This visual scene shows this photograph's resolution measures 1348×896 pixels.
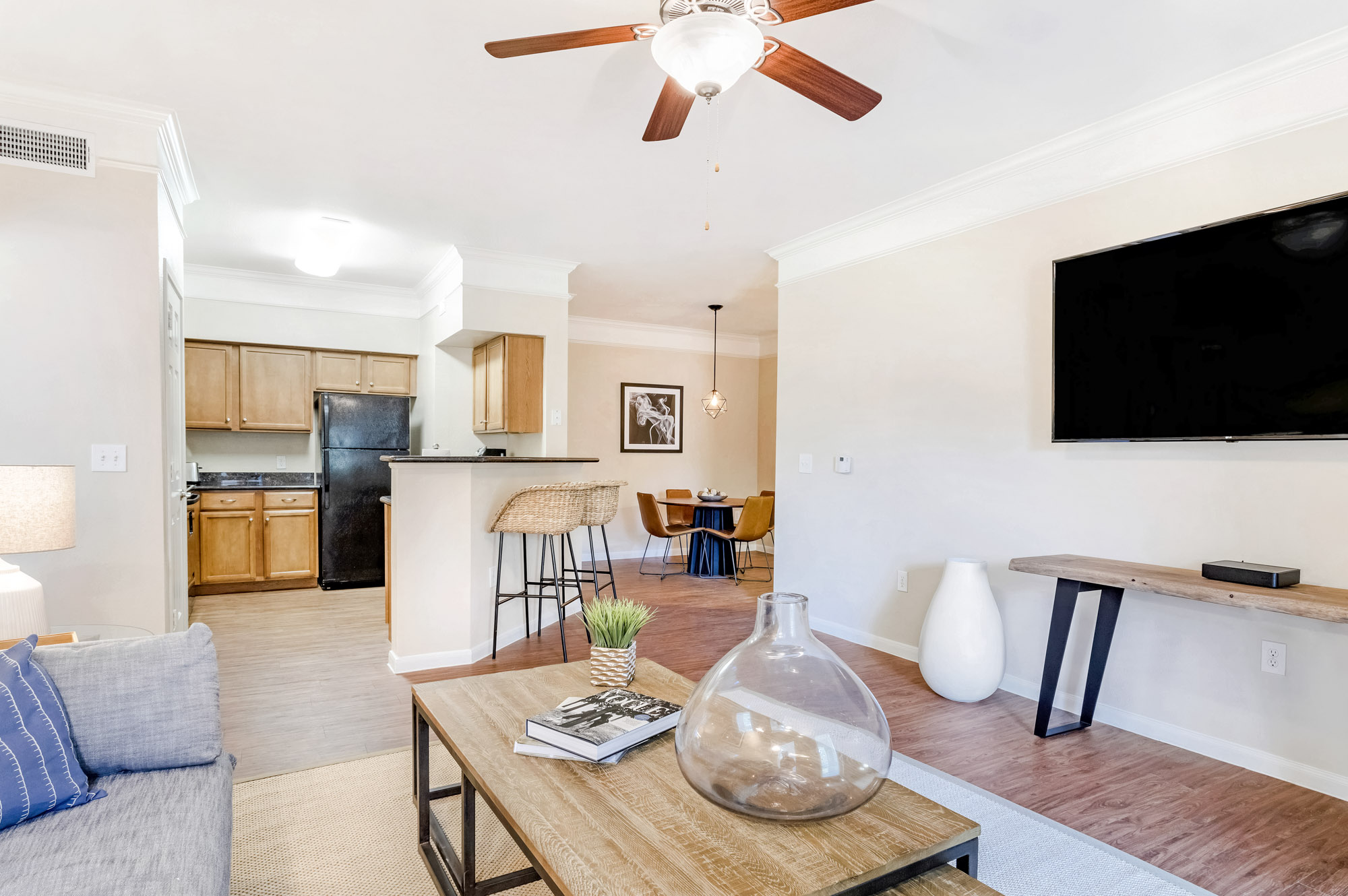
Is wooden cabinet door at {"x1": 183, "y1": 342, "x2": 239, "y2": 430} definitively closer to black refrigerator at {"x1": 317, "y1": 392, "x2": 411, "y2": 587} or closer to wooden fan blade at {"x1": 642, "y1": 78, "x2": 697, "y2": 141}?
black refrigerator at {"x1": 317, "y1": 392, "x2": 411, "y2": 587}

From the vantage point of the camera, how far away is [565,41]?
6.28 ft

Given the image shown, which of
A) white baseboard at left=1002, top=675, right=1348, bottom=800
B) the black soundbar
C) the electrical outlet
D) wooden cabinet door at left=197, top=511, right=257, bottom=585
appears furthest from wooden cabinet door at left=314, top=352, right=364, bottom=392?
the electrical outlet

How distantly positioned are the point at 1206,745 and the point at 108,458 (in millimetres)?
4481

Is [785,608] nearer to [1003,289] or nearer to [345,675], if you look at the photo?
[1003,289]

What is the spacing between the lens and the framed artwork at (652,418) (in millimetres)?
7797

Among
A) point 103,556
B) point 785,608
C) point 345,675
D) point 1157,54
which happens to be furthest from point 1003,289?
point 103,556

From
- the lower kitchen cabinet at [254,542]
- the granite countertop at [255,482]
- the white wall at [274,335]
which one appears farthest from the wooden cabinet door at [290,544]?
the white wall at [274,335]

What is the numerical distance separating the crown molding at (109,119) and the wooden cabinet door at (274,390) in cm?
305

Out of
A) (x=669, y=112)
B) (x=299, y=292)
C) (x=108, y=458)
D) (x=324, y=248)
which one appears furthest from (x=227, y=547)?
(x=669, y=112)

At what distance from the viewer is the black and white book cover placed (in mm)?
1521

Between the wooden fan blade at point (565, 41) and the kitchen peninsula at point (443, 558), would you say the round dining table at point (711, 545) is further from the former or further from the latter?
the wooden fan blade at point (565, 41)

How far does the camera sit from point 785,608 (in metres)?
1.37

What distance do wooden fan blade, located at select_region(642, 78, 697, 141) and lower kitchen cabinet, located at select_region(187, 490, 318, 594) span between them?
4.82 metres

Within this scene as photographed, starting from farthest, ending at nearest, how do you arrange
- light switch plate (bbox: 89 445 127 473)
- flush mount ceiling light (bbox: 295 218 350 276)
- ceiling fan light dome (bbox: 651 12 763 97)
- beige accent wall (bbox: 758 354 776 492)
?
beige accent wall (bbox: 758 354 776 492)
flush mount ceiling light (bbox: 295 218 350 276)
light switch plate (bbox: 89 445 127 473)
ceiling fan light dome (bbox: 651 12 763 97)
